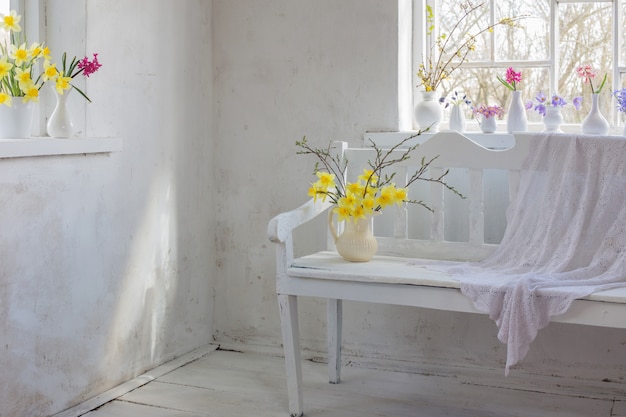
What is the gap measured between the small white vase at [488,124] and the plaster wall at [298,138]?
0.36 m

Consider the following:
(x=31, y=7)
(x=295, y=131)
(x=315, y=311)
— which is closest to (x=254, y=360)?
(x=315, y=311)

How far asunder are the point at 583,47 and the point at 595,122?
407 mm

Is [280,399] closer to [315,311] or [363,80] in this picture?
[315,311]

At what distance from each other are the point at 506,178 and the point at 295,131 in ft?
3.10

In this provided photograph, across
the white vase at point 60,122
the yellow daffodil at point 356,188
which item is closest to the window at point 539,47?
the yellow daffodil at point 356,188

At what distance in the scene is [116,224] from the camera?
3.28 m

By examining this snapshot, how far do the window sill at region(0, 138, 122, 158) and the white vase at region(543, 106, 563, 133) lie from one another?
66.6 inches

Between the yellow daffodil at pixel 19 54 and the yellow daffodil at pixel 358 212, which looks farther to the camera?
the yellow daffodil at pixel 358 212

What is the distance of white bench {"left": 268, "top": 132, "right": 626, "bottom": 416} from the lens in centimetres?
276

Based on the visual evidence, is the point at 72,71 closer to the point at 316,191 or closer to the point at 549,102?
the point at 316,191

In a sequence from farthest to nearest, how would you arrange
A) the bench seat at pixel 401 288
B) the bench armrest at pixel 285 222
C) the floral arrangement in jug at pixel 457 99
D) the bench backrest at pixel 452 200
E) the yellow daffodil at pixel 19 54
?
the floral arrangement in jug at pixel 457 99, the bench backrest at pixel 452 200, the bench armrest at pixel 285 222, the yellow daffodil at pixel 19 54, the bench seat at pixel 401 288

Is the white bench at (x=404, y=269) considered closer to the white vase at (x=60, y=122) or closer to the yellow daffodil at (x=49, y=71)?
the white vase at (x=60, y=122)

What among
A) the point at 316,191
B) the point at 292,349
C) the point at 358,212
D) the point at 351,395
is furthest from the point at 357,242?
the point at 351,395

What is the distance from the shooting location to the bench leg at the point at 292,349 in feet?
9.77
